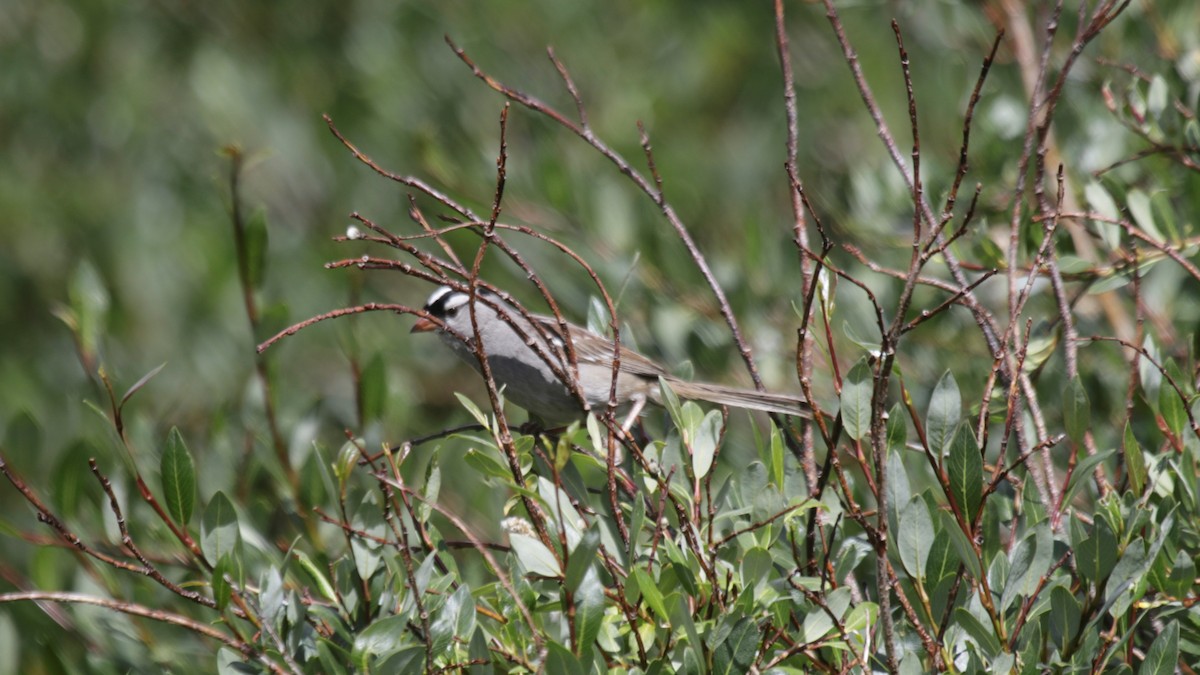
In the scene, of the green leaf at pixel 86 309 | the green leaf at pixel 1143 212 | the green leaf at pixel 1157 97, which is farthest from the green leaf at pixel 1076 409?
the green leaf at pixel 86 309

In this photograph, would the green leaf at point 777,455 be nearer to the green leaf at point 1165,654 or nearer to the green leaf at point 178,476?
the green leaf at point 1165,654

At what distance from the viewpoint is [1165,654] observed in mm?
1640

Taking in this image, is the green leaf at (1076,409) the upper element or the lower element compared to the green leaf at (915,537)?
upper

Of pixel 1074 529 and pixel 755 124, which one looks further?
pixel 755 124

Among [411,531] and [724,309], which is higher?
[724,309]

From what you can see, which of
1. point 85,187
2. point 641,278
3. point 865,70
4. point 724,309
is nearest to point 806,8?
point 865,70

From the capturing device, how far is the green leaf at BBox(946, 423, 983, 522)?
1.80 metres

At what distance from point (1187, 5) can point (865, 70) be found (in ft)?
8.90

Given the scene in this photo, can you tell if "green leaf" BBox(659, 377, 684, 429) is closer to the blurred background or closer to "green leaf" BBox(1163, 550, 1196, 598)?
"green leaf" BBox(1163, 550, 1196, 598)

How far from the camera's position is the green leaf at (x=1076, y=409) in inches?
78.5

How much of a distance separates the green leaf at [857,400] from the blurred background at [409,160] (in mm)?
1361

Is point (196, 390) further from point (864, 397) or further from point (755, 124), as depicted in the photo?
point (864, 397)

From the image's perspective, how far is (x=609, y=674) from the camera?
169cm

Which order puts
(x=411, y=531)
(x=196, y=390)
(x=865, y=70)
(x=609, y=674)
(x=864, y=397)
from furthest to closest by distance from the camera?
1. (x=865, y=70)
2. (x=196, y=390)
3. (x=411, y=531)
4. (x=864, y=397)
5. (x=609, y=674)
